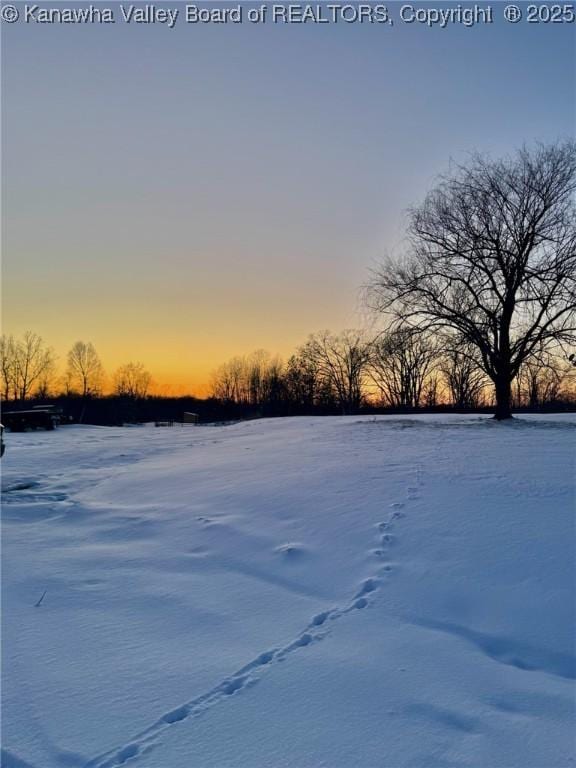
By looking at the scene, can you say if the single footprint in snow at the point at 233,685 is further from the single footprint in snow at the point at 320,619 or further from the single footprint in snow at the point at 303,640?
the single footprint in snow at the point at 320,619

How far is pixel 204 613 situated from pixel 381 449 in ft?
22.6

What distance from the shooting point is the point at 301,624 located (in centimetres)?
390

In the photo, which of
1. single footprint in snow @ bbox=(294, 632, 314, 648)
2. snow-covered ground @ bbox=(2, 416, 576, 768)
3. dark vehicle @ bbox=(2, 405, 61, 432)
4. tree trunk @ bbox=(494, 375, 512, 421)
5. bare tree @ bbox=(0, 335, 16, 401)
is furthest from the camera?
bare tree @ bbox=(0, 335, 16, 401)

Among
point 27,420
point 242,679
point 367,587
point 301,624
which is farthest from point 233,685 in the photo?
point 27,420

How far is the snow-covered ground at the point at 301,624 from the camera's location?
2711 millimetres

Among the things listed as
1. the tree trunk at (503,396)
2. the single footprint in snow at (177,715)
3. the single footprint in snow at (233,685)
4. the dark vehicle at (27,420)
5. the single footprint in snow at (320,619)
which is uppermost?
the tree trunk at (503,396)

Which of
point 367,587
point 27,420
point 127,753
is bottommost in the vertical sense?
point 127,753

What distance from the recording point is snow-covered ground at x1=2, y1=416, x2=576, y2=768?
2711mm

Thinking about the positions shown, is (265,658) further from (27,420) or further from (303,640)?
(27,420)

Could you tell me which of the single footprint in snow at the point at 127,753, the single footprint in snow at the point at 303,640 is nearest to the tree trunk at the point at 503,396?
the single footprint in snow at the point at 303,640

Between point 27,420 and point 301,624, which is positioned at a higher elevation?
point 27,420

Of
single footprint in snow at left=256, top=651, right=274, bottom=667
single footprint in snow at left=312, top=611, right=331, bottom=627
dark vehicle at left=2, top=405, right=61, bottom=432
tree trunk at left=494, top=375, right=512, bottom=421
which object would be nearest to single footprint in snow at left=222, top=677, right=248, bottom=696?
single footprint in snow at left=256, top=651, right=274, bottom=667

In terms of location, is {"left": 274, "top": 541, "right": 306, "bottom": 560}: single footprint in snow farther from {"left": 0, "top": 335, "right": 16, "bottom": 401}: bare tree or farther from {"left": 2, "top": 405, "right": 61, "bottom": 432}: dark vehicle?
{"left": 0, "top": 335, "right": 16, "bottom": 401}: bare tree

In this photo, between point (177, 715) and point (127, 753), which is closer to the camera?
point (127, 753)
